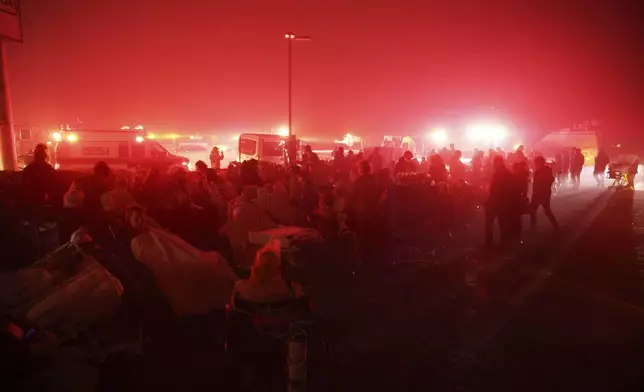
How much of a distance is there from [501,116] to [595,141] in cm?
1227

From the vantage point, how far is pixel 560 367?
4969 mm

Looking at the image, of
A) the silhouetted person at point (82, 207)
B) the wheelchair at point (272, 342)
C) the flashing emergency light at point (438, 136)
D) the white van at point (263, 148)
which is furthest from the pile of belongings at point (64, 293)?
the flashing emergency light at point (438, 136)

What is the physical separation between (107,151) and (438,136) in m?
18.5

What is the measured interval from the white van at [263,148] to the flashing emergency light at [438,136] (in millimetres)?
10699

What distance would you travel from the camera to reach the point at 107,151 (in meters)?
17.8

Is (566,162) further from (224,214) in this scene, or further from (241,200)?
(241,200)

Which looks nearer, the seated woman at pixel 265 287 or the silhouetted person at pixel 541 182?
the seated woman at pixel 265 287

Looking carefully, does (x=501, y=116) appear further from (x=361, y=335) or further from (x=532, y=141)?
(x=361, y=335)

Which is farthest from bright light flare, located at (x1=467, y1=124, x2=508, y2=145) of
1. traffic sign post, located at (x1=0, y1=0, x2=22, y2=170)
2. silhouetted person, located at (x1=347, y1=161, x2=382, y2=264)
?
traffic sign post, located at (x1=0, y1=0, x2=22, y2=170)

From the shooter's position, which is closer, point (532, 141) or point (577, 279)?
point (577, 279)

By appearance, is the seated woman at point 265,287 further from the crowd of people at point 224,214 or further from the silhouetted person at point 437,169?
the silhouetted person at point 437,169

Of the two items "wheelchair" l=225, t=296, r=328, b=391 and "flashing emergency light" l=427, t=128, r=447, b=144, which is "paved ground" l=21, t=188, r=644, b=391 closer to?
"wheelchair" l=225, t=296, r=328, b=391

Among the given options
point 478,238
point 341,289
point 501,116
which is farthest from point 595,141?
point 341,289

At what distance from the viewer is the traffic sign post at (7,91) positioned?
1536 centimetres
